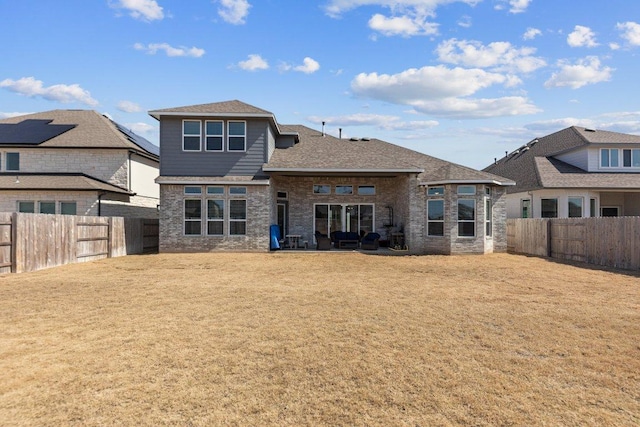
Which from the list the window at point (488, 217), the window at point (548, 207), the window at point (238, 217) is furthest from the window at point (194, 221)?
the window at point (548, 207)

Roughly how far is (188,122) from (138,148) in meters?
7.82

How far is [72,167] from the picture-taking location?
21750 millimetres

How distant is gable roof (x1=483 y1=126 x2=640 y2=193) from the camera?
21.9 metres

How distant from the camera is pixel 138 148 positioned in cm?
2314

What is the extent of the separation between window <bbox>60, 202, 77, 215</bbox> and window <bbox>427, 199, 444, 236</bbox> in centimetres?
1705

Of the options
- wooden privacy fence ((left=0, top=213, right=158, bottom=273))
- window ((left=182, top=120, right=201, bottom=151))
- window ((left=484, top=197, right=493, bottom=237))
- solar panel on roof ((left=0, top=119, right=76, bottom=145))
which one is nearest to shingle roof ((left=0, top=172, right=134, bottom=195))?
solar panel on roof ((left=0, top=119, right=76, bottom=145))

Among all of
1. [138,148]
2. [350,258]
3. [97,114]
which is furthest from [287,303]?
[97,114]

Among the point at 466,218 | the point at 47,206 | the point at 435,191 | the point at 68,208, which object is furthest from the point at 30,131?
the point at 466,218

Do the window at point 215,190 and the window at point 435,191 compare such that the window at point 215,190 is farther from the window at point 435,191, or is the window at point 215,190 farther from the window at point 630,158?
the window at point 630,158

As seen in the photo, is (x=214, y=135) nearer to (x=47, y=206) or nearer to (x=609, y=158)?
(x=47, y=206)

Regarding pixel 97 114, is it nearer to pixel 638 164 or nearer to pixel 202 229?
pixel 202 229

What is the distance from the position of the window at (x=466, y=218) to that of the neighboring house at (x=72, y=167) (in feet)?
55.2

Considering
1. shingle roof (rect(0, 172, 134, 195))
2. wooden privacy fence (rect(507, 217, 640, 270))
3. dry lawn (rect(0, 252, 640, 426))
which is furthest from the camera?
shingle roof (rect(0, 172, 134, 195))

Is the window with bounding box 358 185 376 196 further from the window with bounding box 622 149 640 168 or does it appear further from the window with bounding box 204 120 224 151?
the window with bounding box 622 149 640 168
